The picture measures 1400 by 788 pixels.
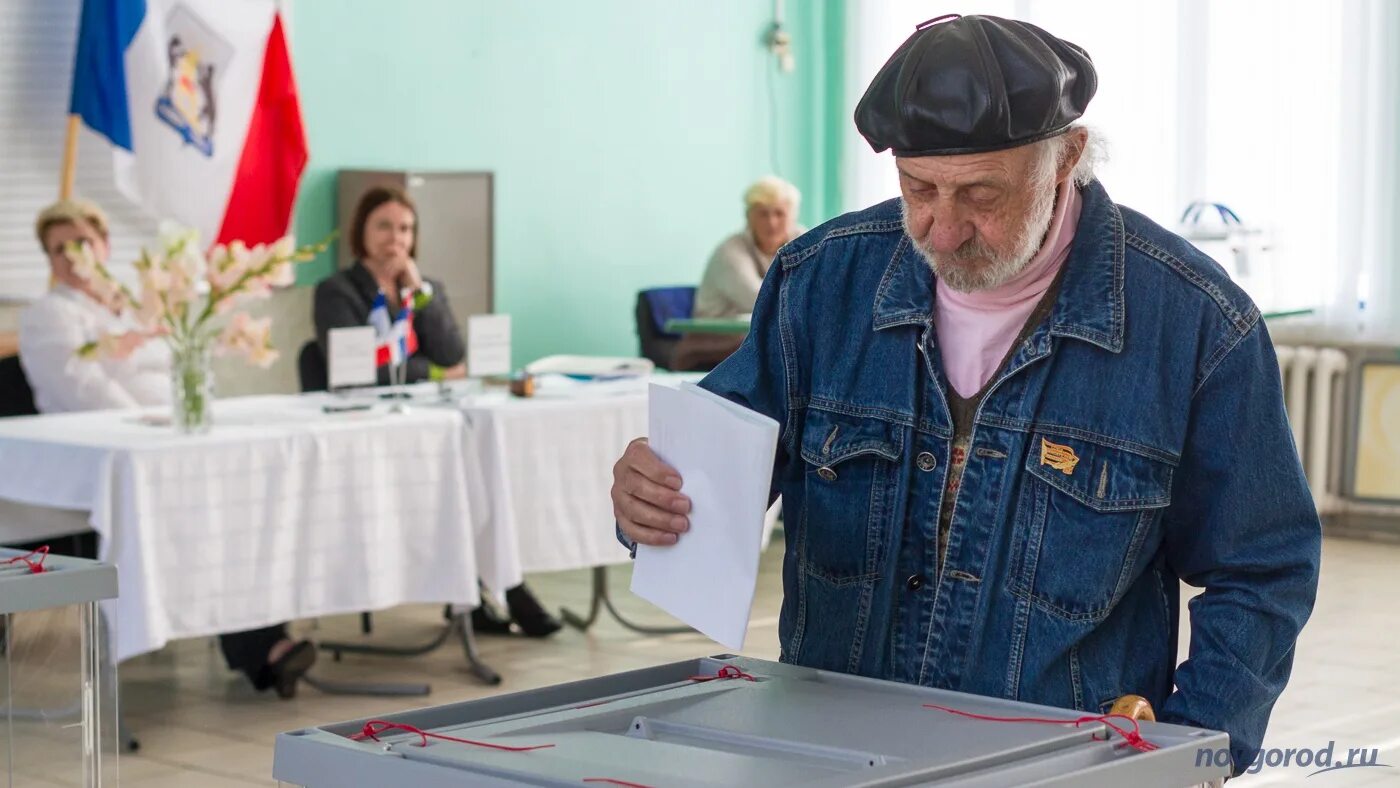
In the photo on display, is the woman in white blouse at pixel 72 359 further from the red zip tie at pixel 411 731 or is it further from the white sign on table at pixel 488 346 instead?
the red zip tie at pixel 411 731

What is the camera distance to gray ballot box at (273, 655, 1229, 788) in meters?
1.27

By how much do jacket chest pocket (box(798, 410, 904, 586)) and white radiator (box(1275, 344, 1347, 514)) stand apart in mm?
6060

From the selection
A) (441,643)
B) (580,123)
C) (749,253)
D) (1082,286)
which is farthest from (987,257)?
(580,123)

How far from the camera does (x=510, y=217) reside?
7.70 meters

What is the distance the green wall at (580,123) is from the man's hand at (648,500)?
5498mm

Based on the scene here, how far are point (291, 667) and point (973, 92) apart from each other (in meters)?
3.59

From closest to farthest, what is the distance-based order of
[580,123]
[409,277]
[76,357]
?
[76,357], [409,277], [580,123]

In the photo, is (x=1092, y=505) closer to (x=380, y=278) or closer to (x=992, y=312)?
(x=992, y=312)

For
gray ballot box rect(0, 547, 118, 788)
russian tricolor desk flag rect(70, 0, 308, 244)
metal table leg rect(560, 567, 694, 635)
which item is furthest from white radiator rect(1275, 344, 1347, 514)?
gray ballot box rect(0, 547, 118, 788)

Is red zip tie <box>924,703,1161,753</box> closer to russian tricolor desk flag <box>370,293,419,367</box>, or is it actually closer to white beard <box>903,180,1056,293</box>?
white beard <box>903,180,1056,293</box>

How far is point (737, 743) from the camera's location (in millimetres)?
1390

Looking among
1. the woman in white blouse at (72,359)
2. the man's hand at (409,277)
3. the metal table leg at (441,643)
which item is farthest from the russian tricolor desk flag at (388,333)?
Answer: the metal table leg at (441,643)

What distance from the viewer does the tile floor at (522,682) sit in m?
4.16

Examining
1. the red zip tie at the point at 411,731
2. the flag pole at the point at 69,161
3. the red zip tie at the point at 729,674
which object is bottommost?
the red zip tie at the point at 729,674
